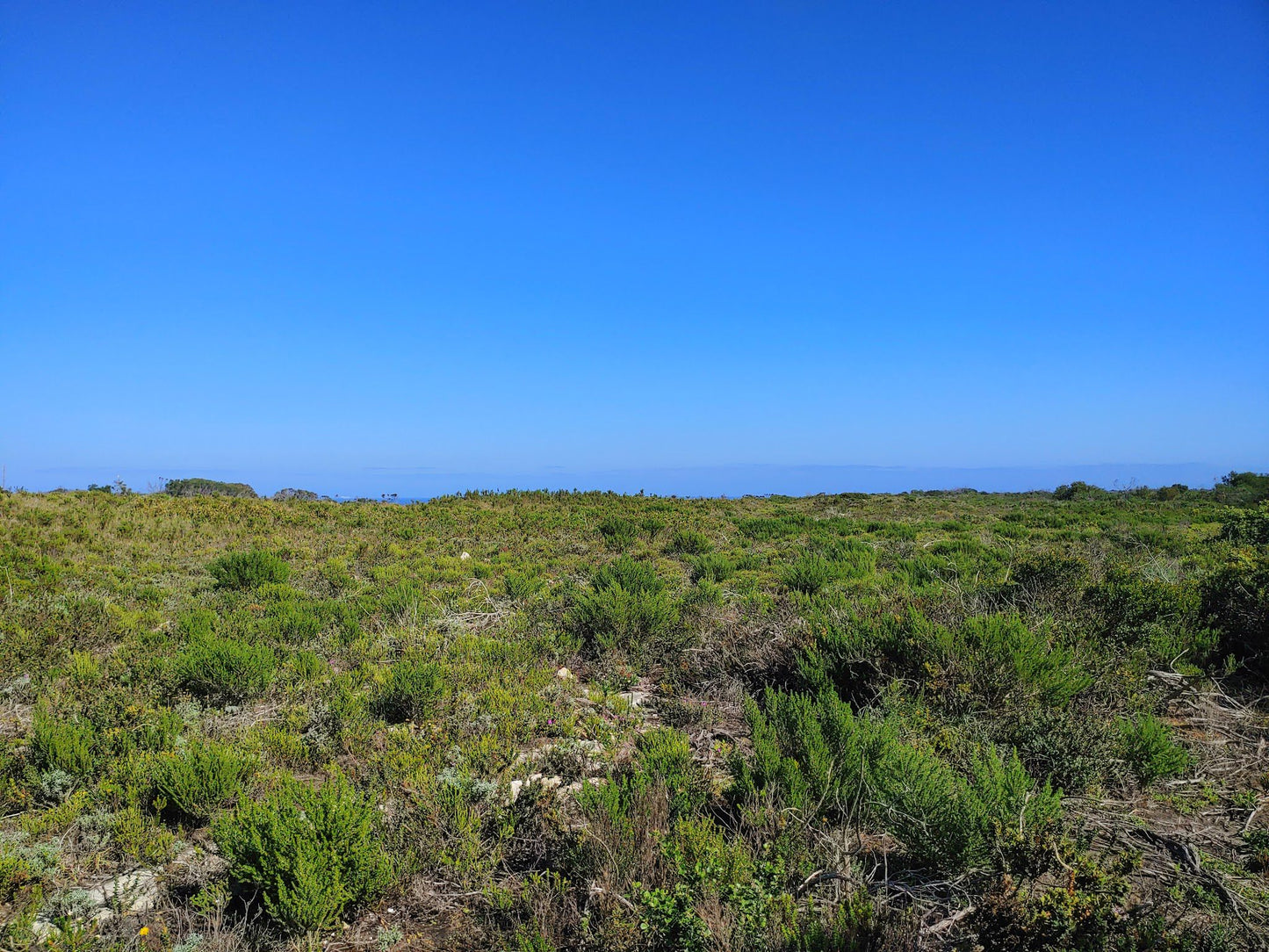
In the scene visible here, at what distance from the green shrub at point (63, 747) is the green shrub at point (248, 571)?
585 cm

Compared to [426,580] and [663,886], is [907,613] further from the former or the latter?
[426,580]

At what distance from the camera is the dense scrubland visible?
2.91 meters

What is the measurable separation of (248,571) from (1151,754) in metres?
11.3

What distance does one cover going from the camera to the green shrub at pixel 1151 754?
4008mm

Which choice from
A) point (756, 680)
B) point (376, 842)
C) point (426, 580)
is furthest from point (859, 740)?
point (426, 580)

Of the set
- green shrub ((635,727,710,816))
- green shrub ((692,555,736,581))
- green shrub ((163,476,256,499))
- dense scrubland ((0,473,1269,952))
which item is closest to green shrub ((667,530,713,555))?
green shrub ((692,555,736,581))

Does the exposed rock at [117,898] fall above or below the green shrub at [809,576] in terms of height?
below

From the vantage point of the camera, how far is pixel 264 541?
13742 mm

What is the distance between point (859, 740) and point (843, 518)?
16.1 m

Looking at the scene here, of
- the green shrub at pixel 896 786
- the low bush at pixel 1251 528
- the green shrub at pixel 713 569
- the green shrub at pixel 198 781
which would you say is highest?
the low bush at pixel 1251 528

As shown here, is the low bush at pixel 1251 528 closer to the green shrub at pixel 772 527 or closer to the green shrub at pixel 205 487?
the green shrub at pixel 772 527

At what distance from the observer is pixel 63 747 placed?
4.38m

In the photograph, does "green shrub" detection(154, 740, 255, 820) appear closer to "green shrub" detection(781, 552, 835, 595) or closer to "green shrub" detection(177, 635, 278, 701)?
"green shrub" detection(177, 635, 278, 701)

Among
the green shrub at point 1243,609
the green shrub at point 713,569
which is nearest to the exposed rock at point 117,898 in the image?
the green shrub at point 713,569
